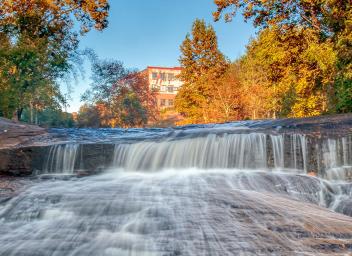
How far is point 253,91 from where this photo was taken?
2895cm

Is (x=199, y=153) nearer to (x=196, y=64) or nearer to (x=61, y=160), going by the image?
(x=61, y=160)

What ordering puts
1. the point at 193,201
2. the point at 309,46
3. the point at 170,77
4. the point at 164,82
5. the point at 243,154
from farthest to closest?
the point at 170,77 → the point at 164,82 → the point at 309,46 → the point at 243,154 → the point at 193,201

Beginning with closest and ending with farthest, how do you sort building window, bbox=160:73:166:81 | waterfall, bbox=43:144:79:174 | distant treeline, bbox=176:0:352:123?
waterfall, bbox=43:144:79:174 → distant treeline, bbox=176:0:352:123 → building window, bbox=160:73:166:81

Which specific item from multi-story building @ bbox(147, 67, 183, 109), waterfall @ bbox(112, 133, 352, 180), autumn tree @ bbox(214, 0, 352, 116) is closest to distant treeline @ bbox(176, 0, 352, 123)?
autumn tree @ bbox(214, 0, 352, 116)

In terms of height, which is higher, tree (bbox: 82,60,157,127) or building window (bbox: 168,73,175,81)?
building window (bbox: 168,73,175,81)

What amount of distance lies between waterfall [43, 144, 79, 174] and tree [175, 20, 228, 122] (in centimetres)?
2642

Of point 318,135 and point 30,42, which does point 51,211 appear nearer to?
point 318,135

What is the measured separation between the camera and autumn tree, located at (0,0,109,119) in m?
17.8

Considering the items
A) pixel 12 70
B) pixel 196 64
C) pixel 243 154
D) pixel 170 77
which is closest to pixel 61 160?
pixel 243 154

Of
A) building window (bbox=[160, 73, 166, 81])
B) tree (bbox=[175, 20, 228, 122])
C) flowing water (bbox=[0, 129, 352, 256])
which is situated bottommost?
flowing water (bbox=[0, 129, 352, 256])

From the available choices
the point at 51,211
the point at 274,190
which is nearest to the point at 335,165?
the point at 274,190

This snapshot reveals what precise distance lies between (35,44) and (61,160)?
12793 mm

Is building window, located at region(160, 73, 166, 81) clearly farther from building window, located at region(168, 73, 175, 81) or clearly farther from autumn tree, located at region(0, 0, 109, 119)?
autumn tree, located at region(0, 0, 109, 119)

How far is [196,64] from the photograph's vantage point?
120 ft
